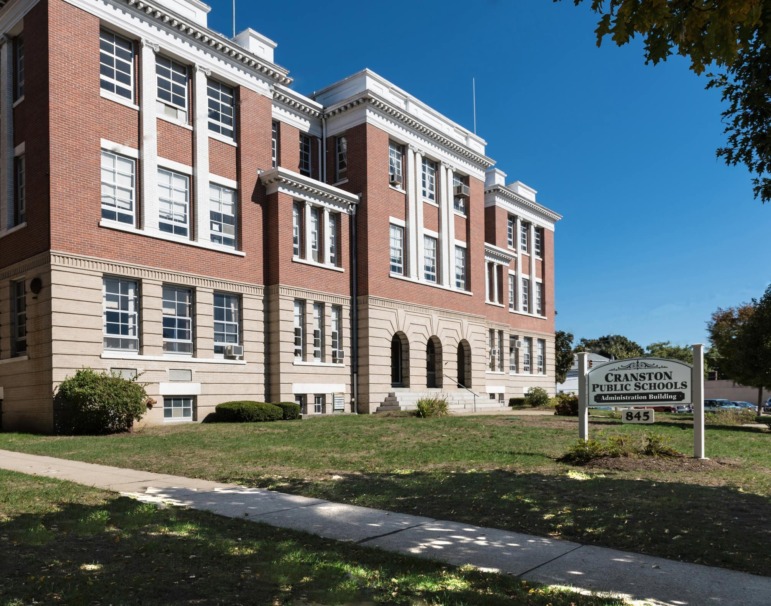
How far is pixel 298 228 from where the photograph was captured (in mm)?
30500

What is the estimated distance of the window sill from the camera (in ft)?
76.2

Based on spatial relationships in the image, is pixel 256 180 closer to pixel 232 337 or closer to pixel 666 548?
pixel 232 337

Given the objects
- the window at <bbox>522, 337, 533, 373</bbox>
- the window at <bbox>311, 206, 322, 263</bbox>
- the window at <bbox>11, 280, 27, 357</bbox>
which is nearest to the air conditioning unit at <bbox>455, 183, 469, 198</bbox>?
the window at <bbox>311, 206, 322, 263</bbox>

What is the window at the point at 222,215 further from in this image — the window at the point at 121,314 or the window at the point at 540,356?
the window at the point at 540,356

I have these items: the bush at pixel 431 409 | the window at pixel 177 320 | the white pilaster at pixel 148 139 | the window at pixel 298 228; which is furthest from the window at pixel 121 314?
the bush at pixel 431 409

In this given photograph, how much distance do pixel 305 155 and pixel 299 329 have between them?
381 inches

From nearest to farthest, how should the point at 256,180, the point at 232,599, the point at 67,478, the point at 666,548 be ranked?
the point at 232,599
the point at 666,548
the point at 67,478
the point at 256,180

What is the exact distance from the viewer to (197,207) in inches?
1032

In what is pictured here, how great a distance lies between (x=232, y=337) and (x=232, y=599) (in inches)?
910

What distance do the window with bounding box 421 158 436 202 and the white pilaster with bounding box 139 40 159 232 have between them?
1632cm

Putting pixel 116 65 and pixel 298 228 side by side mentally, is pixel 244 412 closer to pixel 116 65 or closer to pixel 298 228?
pixel 298 228

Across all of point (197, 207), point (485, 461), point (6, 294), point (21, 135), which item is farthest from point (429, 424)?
point (21, 135)

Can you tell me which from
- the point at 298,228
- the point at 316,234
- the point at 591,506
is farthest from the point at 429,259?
the point at 591,506

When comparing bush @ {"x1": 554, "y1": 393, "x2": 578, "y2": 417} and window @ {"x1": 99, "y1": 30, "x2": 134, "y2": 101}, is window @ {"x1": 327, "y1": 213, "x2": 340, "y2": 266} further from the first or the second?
bush @ {"x1": 554, "y1": 393, "x2": 578, "y2": 417}
